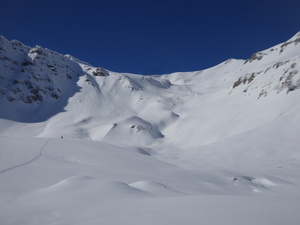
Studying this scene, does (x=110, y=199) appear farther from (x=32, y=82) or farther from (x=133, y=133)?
(x=32, y=82)

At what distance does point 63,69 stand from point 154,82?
3944 cm

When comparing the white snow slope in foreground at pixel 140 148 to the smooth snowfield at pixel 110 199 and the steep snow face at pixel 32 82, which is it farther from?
the steep snow face at pixel 32 82

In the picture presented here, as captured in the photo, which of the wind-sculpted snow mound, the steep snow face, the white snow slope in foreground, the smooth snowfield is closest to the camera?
the smooth snowfield

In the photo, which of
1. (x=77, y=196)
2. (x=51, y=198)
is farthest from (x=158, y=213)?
(x=51, y=198)

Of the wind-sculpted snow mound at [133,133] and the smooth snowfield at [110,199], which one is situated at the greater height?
the wind-sculpted snow mound at [133,133]

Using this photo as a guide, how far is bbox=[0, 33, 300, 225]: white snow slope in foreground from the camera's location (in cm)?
450

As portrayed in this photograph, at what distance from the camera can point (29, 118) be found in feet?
189

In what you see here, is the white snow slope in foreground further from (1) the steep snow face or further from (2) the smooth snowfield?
(1) the steep snow face

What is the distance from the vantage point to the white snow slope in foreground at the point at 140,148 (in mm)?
4502

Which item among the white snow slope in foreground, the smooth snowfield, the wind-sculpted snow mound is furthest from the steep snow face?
the smooth snowfield

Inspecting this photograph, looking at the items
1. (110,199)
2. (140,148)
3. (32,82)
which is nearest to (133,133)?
(140,148)

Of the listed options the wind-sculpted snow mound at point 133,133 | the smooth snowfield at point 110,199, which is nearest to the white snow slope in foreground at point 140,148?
the smooth snowfield at point 110,199

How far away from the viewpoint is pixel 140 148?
28828mm

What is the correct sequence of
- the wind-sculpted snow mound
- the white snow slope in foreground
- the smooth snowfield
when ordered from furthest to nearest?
1. the wind-sculpted snow mound
2. the white snow slope in foreground
3. the smooth snowfield
